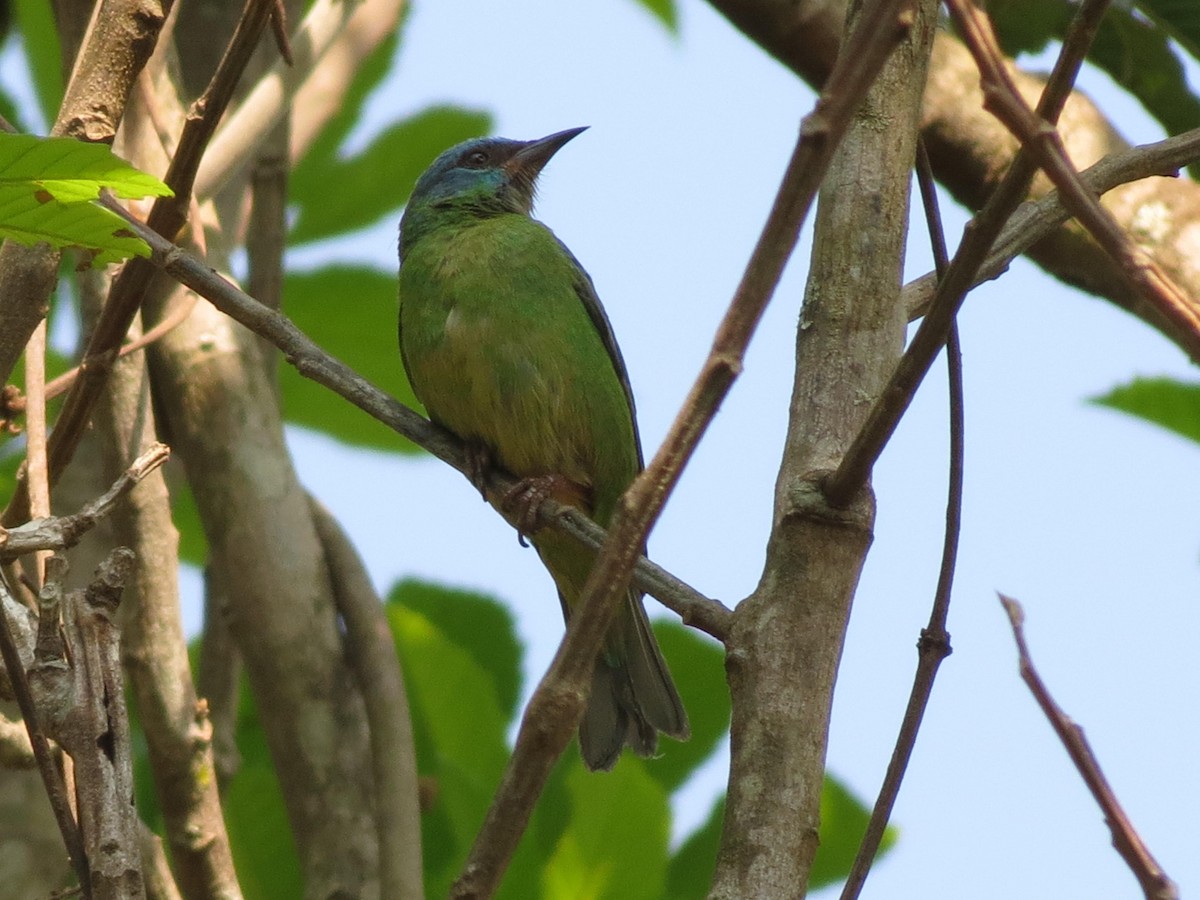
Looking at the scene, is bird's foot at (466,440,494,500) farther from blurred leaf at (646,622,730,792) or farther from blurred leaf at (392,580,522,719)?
blurred leaf at (646,622,730,792)

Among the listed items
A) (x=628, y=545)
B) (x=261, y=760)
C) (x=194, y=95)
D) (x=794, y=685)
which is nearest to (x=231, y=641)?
(x=261, y=760)

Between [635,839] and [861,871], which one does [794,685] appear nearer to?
[861,871]

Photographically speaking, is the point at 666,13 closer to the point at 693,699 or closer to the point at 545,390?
the point at 545,390

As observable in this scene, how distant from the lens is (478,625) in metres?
4.67

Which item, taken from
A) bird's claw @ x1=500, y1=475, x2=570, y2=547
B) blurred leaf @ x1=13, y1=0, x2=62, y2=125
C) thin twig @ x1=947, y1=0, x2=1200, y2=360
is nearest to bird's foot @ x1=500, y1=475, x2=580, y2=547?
bird's claw @ x1=500, y1=475, x2=570, y2=547

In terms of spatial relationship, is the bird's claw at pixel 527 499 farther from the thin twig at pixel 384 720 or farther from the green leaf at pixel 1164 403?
the green leaf at pixel 1164 403

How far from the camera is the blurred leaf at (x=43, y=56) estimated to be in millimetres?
4504

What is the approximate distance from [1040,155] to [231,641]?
3394mm

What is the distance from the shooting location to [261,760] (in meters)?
4.58

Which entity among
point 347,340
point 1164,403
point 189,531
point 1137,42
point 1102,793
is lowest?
point 1102,793

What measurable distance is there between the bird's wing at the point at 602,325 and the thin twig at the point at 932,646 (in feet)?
8.18

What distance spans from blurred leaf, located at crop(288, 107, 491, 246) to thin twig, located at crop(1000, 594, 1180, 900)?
13.8 ft

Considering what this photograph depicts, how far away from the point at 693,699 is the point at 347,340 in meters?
1.72

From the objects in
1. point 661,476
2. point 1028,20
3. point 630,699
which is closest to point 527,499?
point 630,699
